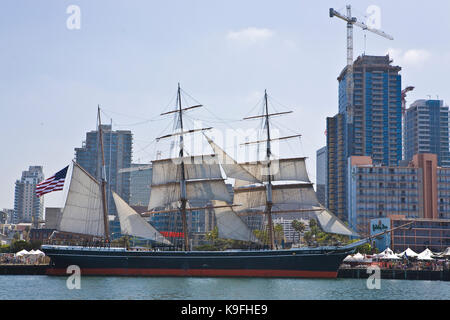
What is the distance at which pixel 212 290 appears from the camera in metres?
64.9

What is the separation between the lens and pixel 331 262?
84.2 metres

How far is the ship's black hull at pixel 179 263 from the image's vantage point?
8475cm

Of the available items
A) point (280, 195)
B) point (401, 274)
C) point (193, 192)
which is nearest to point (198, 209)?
point (193, 192)

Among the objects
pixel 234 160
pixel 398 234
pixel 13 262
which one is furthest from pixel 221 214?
pixel 398 234

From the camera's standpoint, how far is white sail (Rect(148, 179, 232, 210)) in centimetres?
9381

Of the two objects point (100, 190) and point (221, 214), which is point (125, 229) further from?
point (221, 214)

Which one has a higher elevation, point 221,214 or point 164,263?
point 221,214

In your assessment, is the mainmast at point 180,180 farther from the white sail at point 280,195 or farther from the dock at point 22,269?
the dock at point 22,269

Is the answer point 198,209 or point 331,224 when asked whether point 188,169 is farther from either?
point 331,224

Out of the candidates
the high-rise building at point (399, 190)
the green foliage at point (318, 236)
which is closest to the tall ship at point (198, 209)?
the green foliage at point (318, 236)

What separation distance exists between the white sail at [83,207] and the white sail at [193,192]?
910 centimetres

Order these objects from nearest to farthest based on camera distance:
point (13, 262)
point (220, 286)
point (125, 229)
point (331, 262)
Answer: point (220, 286) < point (331, 262) < point (125, 229) < point (13, 262)

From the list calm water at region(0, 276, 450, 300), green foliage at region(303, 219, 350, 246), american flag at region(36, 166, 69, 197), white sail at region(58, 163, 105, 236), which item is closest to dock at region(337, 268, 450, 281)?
calm water at region(0, 276, 450, 300)

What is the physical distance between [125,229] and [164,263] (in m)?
8.45
